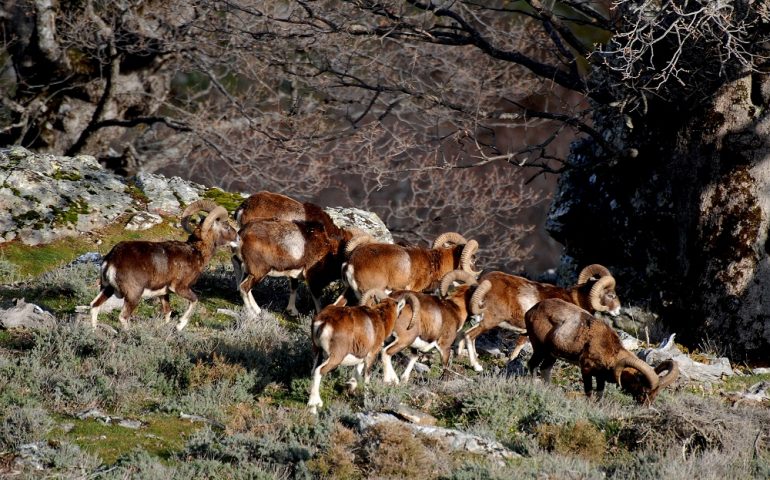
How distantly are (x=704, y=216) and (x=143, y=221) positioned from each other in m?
10.6

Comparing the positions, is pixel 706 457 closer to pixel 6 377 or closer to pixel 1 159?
pixel 6 377

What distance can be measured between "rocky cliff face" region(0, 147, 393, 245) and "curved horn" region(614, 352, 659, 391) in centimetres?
896

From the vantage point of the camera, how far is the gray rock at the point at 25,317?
1396 centimetres

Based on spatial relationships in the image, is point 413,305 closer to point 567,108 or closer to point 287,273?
point 287,273

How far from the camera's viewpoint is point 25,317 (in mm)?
14180

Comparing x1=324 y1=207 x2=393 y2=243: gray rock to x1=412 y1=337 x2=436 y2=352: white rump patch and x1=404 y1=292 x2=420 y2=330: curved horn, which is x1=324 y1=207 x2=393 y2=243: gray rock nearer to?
x1=412 y1=337 x2=436 y2=352: white rump patch

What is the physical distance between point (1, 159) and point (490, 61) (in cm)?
1396

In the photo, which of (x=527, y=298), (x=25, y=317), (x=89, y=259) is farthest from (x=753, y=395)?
(x=89, y=259)

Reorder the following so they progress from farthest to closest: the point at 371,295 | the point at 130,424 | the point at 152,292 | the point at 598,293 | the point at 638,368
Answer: the point at 598,293
the point at 152,292
the point at 371,295
the point at 638,368
the point at 130,424

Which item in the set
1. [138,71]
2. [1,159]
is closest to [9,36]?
[138,71]

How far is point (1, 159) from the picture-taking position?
20.0 m

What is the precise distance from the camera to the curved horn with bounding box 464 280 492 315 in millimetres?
14375

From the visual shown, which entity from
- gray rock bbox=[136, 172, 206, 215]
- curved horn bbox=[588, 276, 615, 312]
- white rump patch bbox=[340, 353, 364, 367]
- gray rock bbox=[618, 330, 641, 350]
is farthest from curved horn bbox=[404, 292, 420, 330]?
gray rock bbox=[136, 172, 206, 215]

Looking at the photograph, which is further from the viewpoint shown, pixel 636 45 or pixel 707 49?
pixel 636 45
